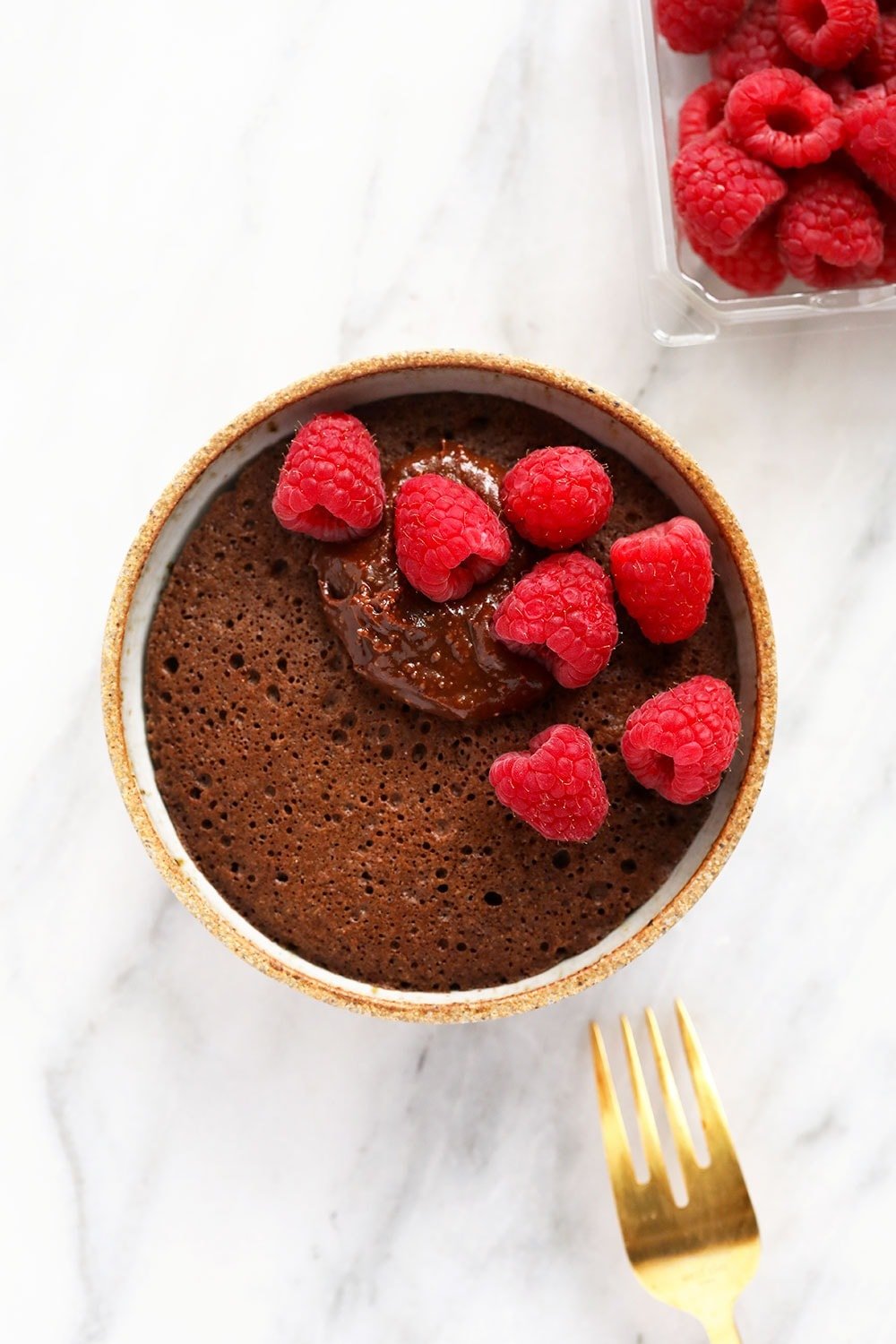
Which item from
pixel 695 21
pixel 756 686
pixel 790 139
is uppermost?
pixel 695 21

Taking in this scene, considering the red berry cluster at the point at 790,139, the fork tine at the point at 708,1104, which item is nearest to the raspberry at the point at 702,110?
the red berry cluster at the point at 790,139

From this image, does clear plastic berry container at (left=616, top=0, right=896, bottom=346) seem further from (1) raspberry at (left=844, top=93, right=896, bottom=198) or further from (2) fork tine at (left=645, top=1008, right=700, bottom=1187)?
(2) fork tine at (left=645, top=1008, right=700, bottom=1187)

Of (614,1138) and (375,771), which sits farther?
(614,1138)

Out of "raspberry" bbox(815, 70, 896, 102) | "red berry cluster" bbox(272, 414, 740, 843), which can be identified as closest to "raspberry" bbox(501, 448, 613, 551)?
"red berry cluster" bbox(272, 414, 740, 843)

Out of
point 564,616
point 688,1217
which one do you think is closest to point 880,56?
point 564,616

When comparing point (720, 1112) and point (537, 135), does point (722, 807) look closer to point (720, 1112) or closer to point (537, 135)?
point (720, 1112)

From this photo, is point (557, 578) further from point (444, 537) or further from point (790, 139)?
point (790, 139)

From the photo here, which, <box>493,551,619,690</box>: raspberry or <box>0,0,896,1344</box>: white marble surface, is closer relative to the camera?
<box>493,551,619,690</box>: raspberry
